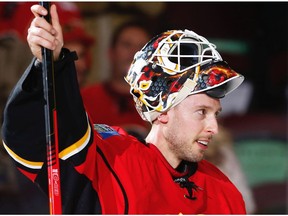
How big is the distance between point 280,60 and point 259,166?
0.89 m

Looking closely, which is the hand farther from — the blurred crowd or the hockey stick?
the blurred crowd

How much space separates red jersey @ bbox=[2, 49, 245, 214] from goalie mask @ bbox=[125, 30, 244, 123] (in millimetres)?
213

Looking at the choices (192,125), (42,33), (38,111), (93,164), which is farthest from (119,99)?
(42,33)

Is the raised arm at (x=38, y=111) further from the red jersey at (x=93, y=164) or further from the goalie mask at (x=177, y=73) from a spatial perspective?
the goalie mask at (x=177, y=73)

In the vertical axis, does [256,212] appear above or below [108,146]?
below

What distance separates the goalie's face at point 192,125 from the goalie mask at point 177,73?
3 cm

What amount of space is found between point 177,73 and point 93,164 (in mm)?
543

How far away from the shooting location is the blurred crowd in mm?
6473

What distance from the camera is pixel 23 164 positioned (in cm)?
334

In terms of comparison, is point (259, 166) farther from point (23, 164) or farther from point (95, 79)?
point (23, 164)

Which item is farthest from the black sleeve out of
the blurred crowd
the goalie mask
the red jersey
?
the blurred crowd

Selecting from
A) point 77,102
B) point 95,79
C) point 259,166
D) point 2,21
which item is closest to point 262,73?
point 259,166

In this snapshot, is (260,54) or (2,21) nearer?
(2,21)

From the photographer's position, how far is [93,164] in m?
3.38
